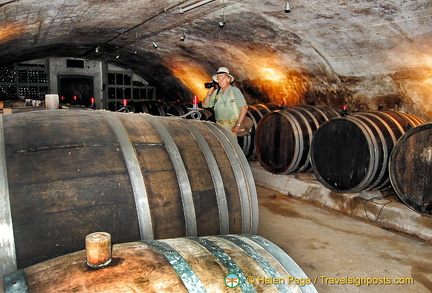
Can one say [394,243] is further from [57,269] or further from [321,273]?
[57,269]

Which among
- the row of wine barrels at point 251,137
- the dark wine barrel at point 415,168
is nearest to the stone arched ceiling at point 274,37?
the row of wine barrels at point 251,137

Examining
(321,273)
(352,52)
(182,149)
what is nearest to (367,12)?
(352,52)

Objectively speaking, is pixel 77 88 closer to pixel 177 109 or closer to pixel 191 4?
pixel 177 109

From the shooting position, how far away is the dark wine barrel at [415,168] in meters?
3.50

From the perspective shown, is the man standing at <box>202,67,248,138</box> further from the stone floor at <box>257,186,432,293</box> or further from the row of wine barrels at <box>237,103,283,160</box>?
the row of wine barrels at <box>237,103,283,160</box>

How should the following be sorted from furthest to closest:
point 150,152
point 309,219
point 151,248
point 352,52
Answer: point 352,52 → point 309,219 → point 150,152 → point 151,248

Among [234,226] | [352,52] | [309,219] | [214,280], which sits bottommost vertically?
[309,219]

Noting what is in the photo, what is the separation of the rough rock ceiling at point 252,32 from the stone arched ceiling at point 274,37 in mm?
19

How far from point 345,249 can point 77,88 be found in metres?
14.2

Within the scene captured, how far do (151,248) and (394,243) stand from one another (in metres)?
3.45

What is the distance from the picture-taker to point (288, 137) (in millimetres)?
5332

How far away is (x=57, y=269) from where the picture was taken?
1076 mm

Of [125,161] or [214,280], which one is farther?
[125,161]

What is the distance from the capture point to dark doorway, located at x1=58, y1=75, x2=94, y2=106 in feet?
47.1
